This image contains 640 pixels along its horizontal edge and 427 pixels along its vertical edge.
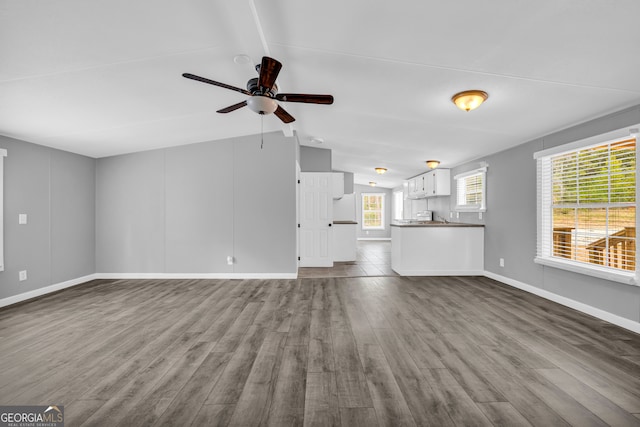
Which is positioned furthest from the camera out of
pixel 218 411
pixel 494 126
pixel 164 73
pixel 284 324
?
pixel 494 126

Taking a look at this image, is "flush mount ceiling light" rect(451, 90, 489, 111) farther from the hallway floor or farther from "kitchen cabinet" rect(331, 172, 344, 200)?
"kitchen cabinet" rect(331, 172, 344, 200)

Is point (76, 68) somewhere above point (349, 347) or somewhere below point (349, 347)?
above

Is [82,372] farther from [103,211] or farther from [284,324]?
[103,211]

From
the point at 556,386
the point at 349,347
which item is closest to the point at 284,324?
the point at 349,347

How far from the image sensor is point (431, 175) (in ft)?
22.6

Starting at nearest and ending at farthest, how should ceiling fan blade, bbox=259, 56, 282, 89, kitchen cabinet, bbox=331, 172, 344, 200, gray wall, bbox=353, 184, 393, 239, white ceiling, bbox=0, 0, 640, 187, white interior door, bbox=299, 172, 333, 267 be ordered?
white ceiling, bbox=0, 0, 640, 187
ceiling fan blade, bbox=259, 56, 282, 89
white interior door, bbox=299, 172, 333, 267
kitchen cabinet, bbox=331, 172, 344, 200
gray wall, bbox=353, 184, 393, 239

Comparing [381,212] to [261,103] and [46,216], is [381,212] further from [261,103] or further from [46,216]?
[46,216]

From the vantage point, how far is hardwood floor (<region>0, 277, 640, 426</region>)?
166cm

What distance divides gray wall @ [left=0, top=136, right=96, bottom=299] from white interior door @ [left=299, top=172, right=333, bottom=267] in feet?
12.8

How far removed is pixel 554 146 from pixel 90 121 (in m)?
6.11

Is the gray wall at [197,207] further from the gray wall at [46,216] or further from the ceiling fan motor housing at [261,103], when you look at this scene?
the ceiling fan motor housing at [261,103]

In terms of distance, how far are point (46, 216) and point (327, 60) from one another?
467 cm

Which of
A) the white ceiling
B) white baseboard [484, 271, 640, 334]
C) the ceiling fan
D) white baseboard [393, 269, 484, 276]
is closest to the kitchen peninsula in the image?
white baseboard [393, 269, 484, 276]

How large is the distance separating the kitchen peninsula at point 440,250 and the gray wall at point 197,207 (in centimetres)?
212
